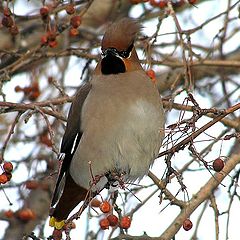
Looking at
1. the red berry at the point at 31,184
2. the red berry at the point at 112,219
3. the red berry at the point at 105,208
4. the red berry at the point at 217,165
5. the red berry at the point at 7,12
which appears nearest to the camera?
the red berry at the point at 217,165

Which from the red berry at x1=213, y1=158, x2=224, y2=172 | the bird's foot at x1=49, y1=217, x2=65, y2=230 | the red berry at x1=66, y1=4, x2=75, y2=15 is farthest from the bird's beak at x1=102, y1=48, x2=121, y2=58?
the red berry at x1=213, y1=158, x2=224, y2=172

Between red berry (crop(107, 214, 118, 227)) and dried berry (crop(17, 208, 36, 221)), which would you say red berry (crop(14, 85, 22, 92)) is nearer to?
dried berry (crop(17, 208, 36, 221))

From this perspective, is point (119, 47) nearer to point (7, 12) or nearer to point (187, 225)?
point (7, 12)

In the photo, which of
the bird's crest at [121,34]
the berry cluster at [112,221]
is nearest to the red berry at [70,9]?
the bird's crest at [121,34]

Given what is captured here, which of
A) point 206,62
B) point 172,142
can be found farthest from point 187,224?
point 206,62

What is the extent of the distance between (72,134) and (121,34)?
62 centimetres

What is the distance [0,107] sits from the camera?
3811 millimetres

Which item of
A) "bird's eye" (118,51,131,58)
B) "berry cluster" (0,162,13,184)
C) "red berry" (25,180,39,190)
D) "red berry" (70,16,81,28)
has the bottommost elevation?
"berry cluster" (0,162,13,184)

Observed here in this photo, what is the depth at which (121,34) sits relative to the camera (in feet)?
13.4

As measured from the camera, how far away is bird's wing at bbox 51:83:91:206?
13.8 feet

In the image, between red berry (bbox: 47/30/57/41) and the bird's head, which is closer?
the bird's head

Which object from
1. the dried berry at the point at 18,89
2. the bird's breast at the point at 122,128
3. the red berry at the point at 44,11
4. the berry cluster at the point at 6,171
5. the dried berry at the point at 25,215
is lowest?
the berry cluster at the point at 6,171

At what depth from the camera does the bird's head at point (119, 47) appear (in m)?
4.04

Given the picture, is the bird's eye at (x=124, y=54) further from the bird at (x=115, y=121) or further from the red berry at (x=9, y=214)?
the red berry at (x=9, y=214)
